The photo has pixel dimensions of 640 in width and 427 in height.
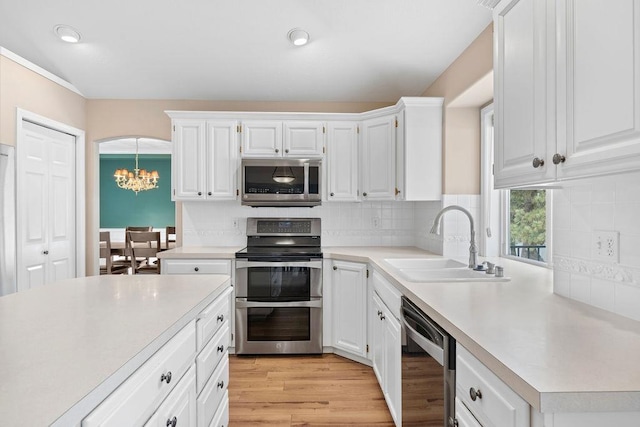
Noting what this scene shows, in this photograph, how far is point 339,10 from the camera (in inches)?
100

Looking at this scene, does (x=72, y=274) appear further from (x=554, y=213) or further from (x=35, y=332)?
(x=554, y=213)

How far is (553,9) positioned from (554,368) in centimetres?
106

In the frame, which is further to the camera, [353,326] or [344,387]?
[353,326]

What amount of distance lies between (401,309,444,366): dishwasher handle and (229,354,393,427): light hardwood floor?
0.83m

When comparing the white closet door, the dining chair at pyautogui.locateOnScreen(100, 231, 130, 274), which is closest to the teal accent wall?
the dining chair at pyautogui.locateOnScreen(100, 231, 130, 274)

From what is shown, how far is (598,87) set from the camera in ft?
3.20

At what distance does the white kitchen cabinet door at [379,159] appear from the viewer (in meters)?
3.17

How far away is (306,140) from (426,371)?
7.83 feet

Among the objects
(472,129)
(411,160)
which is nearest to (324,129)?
(411,160)

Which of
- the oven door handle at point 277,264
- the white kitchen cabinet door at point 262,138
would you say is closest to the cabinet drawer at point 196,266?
the oven door handle at point 277,264

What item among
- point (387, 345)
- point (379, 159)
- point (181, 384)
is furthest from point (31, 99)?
point (387, 345)

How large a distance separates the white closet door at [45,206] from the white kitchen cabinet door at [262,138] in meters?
1.78

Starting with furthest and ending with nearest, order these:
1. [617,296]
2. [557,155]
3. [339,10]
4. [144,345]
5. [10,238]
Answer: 1. [10,238]
2. [339,10]
3. [617,296]
4. [557,155]
5. [144,345]

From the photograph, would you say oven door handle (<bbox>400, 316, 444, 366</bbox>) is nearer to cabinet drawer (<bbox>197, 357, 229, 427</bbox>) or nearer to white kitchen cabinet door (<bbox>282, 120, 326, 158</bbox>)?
cabinet drawer (<bbox>197, 357, 229, 427</bbox>)
